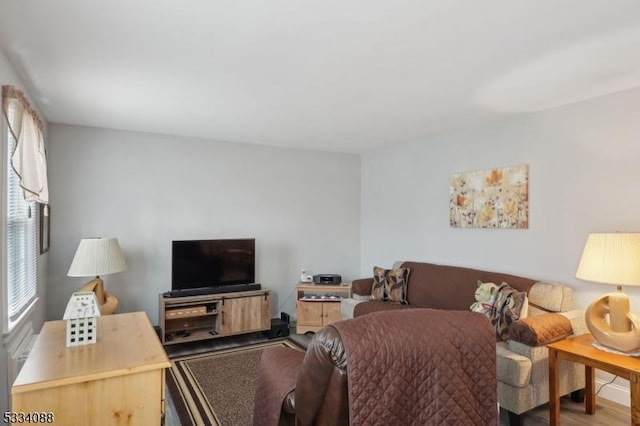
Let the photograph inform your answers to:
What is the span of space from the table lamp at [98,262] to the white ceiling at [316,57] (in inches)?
48.7

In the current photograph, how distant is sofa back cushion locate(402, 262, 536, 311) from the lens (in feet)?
11.6

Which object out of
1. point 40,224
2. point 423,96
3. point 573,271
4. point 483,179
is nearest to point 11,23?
point 40,224

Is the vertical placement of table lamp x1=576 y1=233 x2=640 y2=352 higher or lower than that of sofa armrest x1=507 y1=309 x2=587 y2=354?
higher

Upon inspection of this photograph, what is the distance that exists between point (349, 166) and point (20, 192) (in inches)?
158

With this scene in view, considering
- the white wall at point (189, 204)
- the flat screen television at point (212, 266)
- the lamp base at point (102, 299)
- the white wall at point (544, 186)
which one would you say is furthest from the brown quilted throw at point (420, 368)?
the white wall at point (189, 204)

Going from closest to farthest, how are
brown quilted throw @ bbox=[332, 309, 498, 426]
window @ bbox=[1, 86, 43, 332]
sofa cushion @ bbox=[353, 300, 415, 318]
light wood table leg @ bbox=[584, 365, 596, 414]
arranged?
brown quilted throw @ bbox=[332, 309, 498, 426] < window @ bbox=[1, 86, 43, 332] < light wood table leg @ bbox=[584, 365, 596, 414] < sofa cushion @ bbox=[353, 300, 415, 318]

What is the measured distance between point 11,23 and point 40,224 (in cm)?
194

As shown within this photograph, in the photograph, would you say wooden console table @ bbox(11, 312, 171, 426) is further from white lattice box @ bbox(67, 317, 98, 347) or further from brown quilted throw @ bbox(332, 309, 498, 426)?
brown quilted throw @ bbox(332, 309, 498, 426)

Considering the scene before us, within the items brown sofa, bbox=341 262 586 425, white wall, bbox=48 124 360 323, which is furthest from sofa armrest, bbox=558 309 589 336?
white wall, bbox=48 124 360 323

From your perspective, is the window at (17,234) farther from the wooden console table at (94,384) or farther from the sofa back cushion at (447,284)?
the sofa back cushion at (447,284)

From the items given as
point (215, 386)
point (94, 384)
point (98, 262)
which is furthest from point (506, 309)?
point (98, 262)

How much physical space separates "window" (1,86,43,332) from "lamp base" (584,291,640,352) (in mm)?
3663

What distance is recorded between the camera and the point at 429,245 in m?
4.61

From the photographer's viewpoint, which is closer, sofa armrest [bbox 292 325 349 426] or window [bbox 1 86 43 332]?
sofa armrest [bbox 292 325 349 426]
